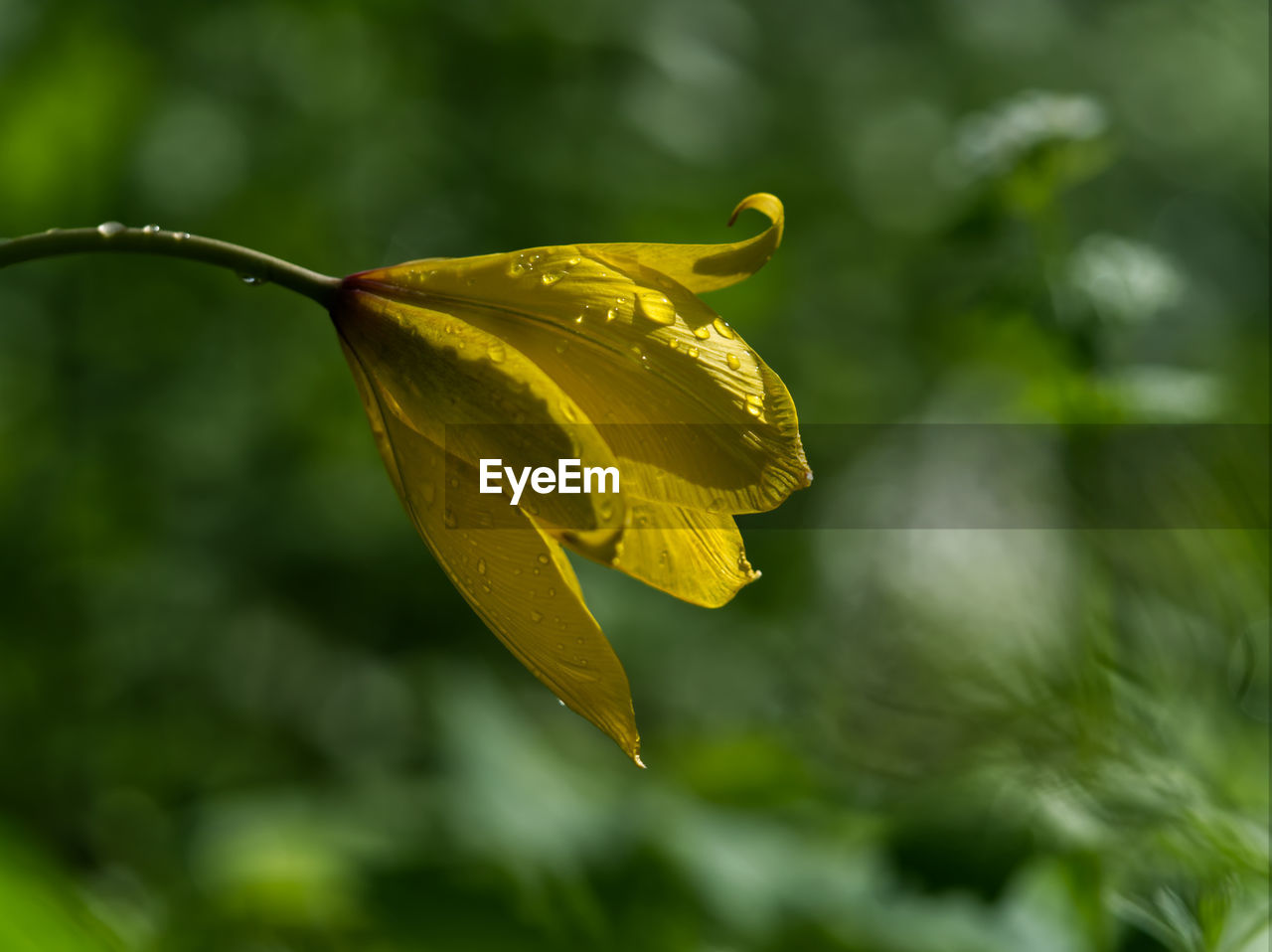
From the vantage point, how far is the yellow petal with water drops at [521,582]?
1.14 m

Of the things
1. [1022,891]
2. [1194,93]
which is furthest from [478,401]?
[1194,93]

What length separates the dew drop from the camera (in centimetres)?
113

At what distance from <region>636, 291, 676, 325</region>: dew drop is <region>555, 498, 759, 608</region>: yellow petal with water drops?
173mm

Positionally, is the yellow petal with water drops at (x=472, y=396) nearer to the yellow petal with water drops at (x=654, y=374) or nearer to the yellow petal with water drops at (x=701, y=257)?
the yellow petal with water drops at (x=654, y=374)

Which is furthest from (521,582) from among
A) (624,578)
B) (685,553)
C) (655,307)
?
(624,578)

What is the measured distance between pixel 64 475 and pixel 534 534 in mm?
2092

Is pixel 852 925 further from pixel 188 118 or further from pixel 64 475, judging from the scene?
pixel 188 118

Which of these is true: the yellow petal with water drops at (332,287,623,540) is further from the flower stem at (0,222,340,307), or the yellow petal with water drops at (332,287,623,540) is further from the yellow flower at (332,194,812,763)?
the flower stem at (0,222,340,307)

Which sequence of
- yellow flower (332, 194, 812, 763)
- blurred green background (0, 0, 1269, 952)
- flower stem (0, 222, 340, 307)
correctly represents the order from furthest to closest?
blurred green background (0, 0, 1269, 952), yellow flower (332, 194, 812, 763), flower stem (0, 222, 340, 307)

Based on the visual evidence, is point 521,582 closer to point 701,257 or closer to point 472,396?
point 472,396

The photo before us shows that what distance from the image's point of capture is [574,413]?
3.56 feet

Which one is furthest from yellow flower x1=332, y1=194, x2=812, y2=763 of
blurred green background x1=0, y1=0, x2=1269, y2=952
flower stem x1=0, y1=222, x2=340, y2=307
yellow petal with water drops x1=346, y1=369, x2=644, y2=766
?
blurred green background x1=0, y1=0, x2=1269, y2=952

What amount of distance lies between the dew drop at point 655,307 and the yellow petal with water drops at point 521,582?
220 mm

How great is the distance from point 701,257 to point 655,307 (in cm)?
7
